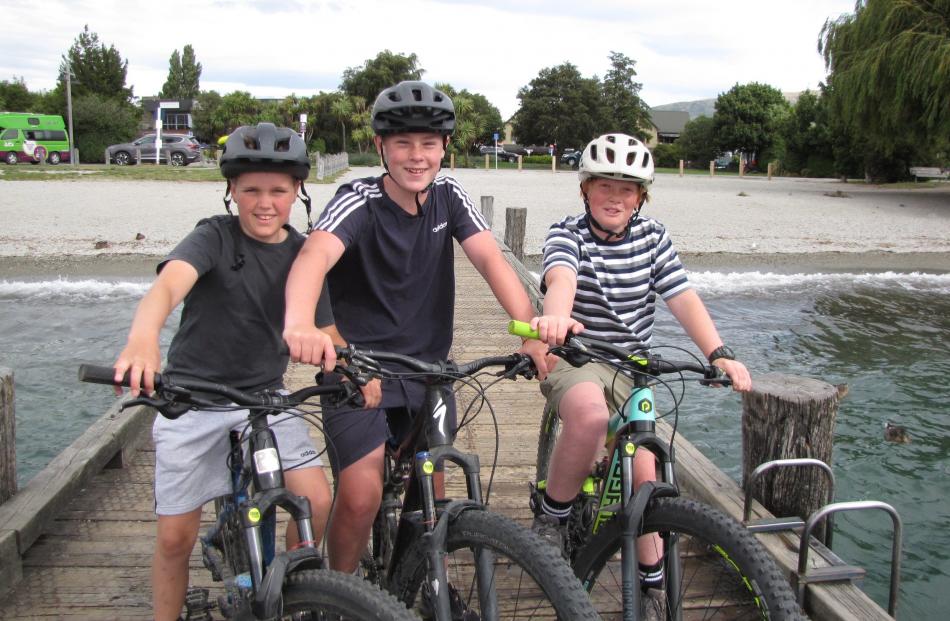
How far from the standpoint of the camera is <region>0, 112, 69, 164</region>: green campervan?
144ft

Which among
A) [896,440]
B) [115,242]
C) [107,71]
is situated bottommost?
[896,440]

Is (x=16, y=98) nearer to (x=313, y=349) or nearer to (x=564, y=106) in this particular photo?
(x=564, y=106)

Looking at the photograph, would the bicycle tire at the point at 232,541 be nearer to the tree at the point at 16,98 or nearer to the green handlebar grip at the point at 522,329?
the green handlebar grip at the point at 522,329

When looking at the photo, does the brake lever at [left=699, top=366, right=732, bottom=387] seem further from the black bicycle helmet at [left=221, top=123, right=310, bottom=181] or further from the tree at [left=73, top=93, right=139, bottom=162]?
the tree at [left=73, top=93, right=139, bottom=162]

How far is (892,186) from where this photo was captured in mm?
37625

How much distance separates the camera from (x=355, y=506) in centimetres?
284

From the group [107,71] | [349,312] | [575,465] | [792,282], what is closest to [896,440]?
[575,465]

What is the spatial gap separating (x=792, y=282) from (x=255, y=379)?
14711 mm

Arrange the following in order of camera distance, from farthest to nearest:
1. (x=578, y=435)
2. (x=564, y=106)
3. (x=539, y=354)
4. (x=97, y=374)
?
(x=564, y=106) < (x=578, y=435) < (x=539, y=354) < (x=97, y=374)

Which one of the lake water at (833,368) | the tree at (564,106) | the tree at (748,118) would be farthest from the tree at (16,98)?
the lake water at (833,368)

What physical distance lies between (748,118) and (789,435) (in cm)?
6478

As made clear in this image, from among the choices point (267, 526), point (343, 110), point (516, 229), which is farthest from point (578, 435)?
point (343, 110)

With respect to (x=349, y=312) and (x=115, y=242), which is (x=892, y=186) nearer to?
(x=115, y=242)

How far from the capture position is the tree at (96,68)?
79.9 m
